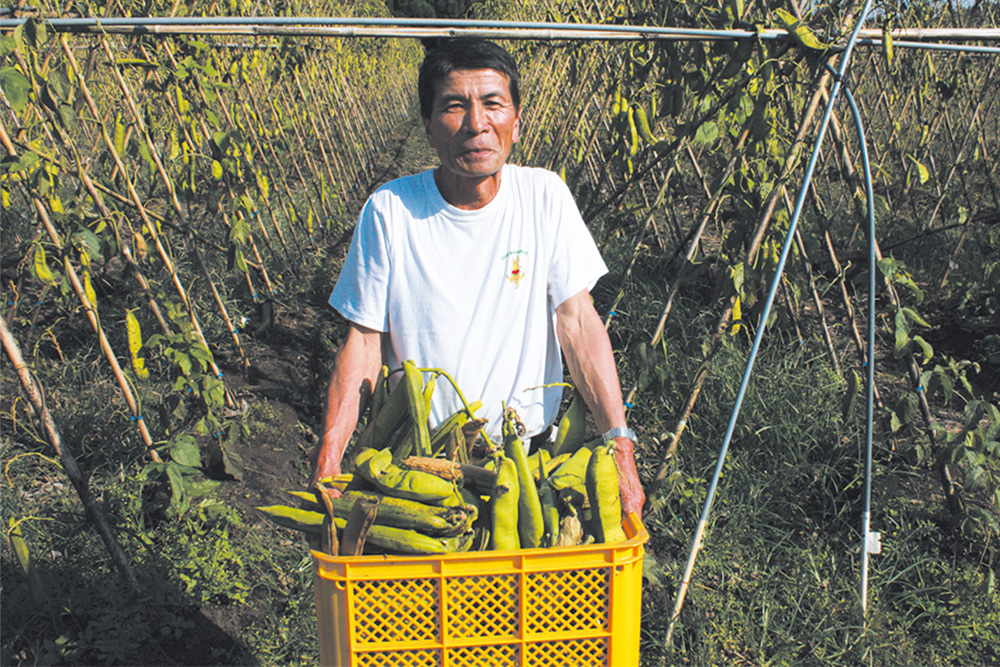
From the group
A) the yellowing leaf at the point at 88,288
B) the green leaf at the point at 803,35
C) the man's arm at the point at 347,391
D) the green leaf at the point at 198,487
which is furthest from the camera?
the green leaf at the point at 198,487

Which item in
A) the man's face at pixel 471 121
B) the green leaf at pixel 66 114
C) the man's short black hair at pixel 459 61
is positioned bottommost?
the man's face at pixel 471 121

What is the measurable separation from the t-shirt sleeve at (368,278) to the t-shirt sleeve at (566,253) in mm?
424

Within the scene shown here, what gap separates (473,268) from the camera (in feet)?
5.69

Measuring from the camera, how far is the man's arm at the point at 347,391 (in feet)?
4.94

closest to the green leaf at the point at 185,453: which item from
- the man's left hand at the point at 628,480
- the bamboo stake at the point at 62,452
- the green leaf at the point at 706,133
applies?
the bamboo stake at the point at 62,452

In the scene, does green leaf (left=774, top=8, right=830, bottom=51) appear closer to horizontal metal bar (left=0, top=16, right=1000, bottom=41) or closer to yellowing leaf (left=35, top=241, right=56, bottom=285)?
horizontal metal bar (left=0, top=16, right=1000, bottom=41)

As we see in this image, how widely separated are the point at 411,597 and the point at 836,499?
6.75ft

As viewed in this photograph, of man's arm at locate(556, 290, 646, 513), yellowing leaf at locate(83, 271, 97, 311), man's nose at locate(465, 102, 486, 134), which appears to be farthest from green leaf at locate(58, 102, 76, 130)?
man's arm at locate(556, 290, 646, 513)

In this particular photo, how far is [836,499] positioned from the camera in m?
2.59

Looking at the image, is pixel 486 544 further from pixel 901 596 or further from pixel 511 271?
pixel 901 596

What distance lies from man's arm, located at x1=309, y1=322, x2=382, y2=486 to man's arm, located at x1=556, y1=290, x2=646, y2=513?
48cm

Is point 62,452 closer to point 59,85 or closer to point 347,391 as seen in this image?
point 347,391

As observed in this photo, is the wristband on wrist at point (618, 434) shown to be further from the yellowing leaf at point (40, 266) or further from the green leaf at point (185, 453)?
the yellowing leaf at point (40, 266)

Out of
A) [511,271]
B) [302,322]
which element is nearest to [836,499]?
[511,271]
